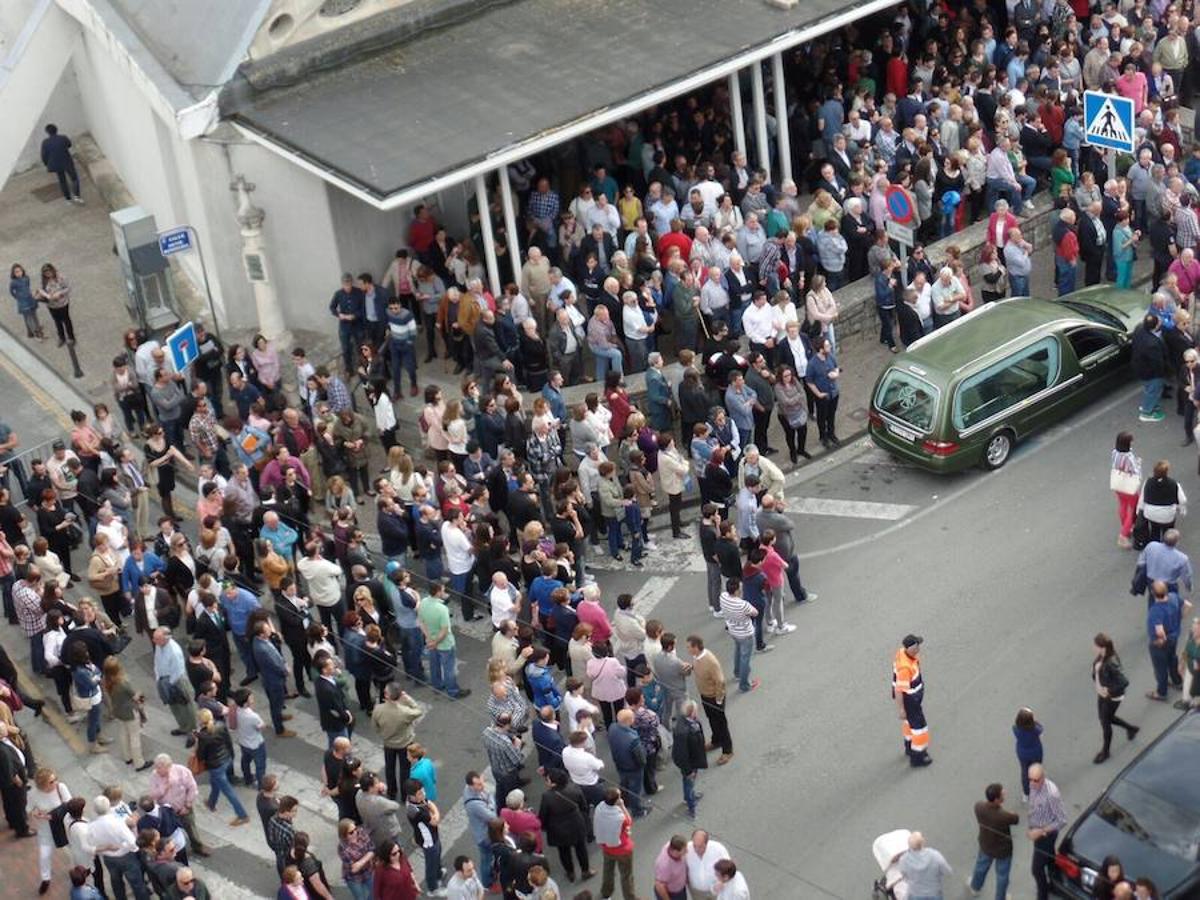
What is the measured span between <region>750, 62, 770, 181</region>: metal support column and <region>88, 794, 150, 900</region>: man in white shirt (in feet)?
45.9

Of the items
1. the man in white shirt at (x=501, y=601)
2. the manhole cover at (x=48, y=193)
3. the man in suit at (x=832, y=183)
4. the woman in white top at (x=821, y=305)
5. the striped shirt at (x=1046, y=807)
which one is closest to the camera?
the striped shirt at (x=1046, y=807)

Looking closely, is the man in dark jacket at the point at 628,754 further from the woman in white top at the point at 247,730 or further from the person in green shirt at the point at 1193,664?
the person in green shirt at the point at 1193,664

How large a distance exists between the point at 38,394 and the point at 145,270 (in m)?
2.16

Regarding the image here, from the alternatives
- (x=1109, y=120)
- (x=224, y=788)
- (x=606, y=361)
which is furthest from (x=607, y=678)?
(x=1109, y=120)

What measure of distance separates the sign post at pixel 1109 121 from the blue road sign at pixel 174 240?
11.5m

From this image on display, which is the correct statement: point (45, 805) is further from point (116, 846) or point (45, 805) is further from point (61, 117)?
point (61, 117)

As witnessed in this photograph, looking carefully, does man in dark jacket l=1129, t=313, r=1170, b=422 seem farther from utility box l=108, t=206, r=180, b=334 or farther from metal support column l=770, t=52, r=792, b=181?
utility box l=108, t=206, r=180, b=334

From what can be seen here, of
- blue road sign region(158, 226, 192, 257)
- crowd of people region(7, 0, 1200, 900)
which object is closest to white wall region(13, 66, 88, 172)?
crowd of people region(7, 0, 1200, 900)

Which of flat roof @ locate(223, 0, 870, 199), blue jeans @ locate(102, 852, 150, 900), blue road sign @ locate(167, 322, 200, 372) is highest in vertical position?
flat roof @ locate(223, 0, 870, 199)

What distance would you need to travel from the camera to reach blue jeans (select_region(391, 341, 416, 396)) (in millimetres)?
25859

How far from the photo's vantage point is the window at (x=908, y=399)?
77.7 feet

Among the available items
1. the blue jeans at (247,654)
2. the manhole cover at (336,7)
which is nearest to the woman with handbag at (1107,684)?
the blue jeans at (247,654)

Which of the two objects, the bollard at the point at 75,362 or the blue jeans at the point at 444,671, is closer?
the blue jeans at the point at 444,671

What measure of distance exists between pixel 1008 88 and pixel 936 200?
113 inches
